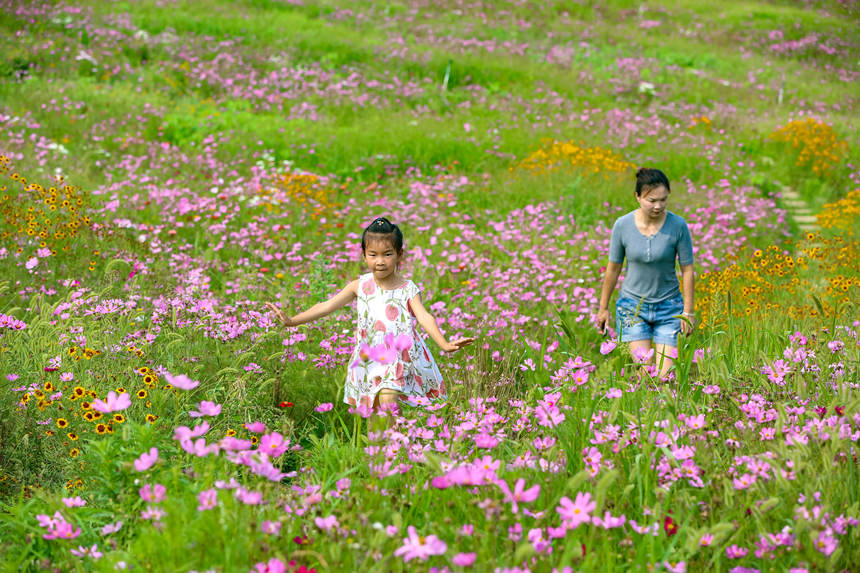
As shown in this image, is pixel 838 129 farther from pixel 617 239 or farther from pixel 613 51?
pixel 617 239

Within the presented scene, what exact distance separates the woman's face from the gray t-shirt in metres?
0.11

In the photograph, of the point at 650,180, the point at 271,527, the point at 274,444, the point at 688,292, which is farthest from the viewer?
the point at 688,292

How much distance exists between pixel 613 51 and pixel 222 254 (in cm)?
1583

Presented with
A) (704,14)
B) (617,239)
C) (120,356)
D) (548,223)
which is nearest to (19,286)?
(120,356)

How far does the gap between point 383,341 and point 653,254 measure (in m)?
1.96

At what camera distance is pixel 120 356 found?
382 centimetres

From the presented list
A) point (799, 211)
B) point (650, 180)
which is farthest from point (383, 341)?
point (799, 211)

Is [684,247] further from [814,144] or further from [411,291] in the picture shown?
[814,144]

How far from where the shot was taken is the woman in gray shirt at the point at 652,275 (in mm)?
4676

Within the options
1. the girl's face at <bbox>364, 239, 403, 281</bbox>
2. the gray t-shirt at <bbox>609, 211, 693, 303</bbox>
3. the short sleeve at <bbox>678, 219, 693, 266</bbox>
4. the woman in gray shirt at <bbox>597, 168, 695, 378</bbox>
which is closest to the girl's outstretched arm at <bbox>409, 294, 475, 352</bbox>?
Answer: the girl's face at <bbox>364, 239, 403, 281</bbox>

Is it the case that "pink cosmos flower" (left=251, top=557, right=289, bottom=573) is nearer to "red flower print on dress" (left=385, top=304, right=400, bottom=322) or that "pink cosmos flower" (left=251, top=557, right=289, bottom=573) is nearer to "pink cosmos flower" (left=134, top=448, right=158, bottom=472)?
"pink cosmos flower" (left=134, top=448, right=158, bottom=472)

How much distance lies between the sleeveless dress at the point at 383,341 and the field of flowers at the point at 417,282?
0.75 feet

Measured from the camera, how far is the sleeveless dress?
150 inches

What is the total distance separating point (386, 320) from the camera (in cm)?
395
